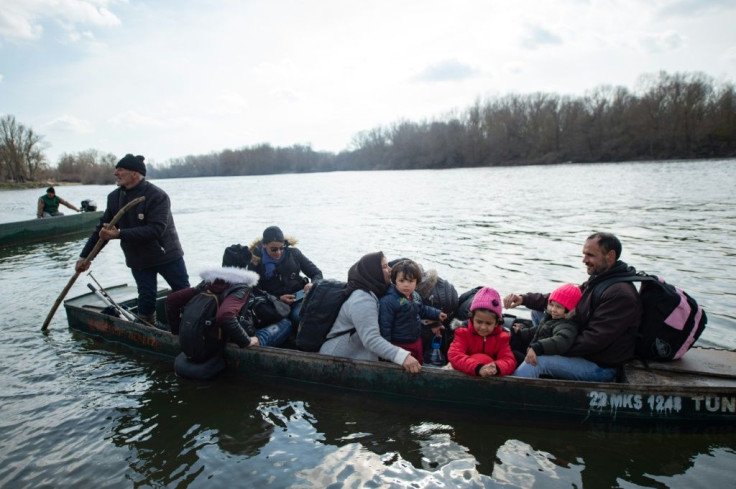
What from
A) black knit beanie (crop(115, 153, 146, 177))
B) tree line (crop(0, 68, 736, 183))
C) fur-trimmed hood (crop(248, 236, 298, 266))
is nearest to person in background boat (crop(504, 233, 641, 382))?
fur-trimmed hood (crop(248, 236, 298, 266))

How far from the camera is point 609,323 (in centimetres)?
417

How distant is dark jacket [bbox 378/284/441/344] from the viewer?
4.75 m

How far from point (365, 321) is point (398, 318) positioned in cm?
38

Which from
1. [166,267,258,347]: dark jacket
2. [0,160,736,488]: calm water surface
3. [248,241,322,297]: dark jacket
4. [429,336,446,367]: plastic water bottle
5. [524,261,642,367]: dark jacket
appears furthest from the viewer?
[248,241,322,297]: dark jacket

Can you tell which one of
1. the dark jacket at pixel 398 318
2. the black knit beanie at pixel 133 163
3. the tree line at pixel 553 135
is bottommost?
the dark jacket at pixel 398 318

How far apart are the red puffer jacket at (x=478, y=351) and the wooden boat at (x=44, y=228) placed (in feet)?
58.9

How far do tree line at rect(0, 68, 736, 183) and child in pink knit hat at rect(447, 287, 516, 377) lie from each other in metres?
60.3

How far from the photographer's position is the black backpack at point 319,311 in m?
5.01

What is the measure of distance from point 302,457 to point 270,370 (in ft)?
4.50

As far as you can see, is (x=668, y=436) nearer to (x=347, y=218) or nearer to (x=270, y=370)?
(x=270, y=370)

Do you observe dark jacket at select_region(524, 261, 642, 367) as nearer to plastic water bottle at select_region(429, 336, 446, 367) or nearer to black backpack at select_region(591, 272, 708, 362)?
black backpack at select_region(591, 272, 708, 362)

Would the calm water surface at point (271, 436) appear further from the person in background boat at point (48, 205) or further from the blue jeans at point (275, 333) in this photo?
the person in background boat at point (48, 205)

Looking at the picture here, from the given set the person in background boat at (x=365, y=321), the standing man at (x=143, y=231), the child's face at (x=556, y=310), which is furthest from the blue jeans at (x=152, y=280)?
the child's face at (x=556, y=310)

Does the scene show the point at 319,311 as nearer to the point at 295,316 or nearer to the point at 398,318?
the point at 398,318
